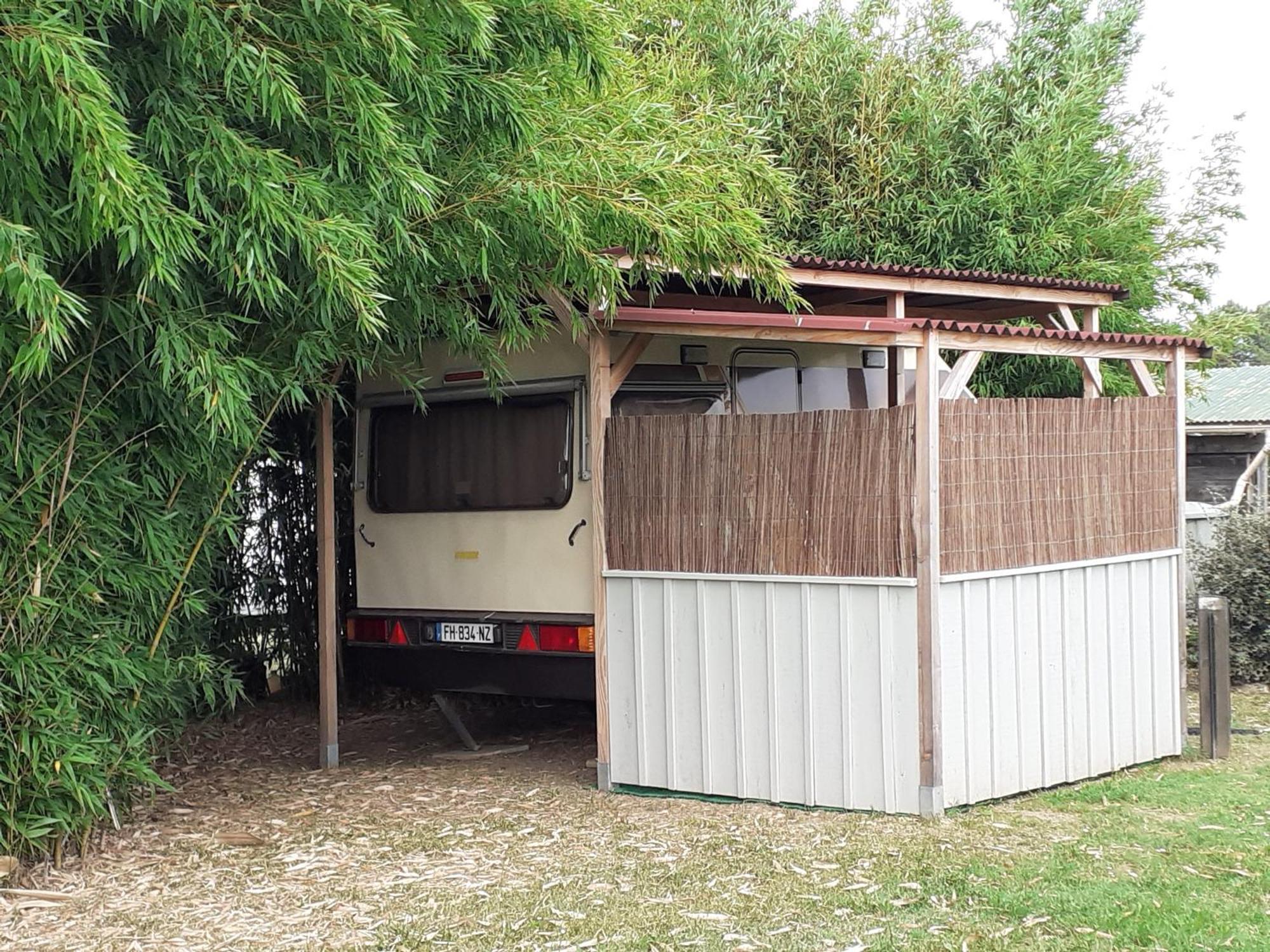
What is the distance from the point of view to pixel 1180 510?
8.13 metres

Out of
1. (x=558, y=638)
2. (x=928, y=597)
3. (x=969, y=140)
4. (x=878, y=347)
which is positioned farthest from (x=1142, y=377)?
(x=969, y=140)

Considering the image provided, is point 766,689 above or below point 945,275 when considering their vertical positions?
below

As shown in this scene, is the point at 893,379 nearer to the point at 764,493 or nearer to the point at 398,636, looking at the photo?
the point at 764,493

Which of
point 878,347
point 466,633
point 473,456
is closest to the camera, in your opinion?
point 878,347

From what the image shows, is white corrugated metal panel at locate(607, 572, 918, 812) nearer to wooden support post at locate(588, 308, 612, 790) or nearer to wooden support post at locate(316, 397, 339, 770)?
wooden support post at locate(588, 308, 612, 790)

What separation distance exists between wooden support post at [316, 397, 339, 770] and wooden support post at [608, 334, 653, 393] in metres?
1.83

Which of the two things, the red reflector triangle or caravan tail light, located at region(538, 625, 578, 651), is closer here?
caravan tail light, located at region(538, 625, 578, 651)

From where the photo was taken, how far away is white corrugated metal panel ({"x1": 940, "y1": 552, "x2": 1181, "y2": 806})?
6.55 metres

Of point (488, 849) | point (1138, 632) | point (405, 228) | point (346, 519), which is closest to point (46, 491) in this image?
point (405, 228)

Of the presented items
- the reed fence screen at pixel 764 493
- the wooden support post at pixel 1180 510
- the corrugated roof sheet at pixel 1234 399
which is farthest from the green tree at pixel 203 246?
the corrugated roof sheet at pixel 1234 399

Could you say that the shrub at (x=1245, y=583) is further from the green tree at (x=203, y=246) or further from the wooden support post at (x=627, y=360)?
the green tree at (x=203, y=246)

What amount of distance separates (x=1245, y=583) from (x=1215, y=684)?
3592mm

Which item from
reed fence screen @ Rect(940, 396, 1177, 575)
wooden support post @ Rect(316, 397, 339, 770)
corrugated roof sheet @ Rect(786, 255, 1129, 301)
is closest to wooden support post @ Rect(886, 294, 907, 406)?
corrugated roof sheet @ Rect(786, 255, 1129, 301)

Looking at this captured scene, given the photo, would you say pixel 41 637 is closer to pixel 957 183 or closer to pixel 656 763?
pixel 656 763
